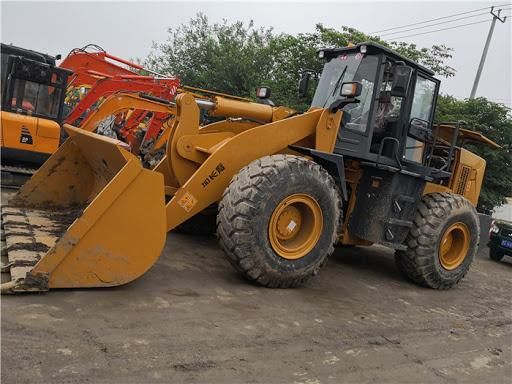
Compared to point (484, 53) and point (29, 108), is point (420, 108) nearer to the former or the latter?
point (29, 108)

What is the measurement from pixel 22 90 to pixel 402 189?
7053 mm

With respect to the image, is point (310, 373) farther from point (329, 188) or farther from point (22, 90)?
point (22, 90)

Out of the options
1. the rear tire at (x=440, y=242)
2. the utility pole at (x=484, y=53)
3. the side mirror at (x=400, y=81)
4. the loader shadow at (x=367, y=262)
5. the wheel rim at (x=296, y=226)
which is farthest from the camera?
the utility pole at (x=484, y=53)

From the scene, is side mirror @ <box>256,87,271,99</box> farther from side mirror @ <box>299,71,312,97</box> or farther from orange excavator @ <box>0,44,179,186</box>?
orange excavator @ <box>0,44,179,186</box>

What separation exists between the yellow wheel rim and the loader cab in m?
0.90

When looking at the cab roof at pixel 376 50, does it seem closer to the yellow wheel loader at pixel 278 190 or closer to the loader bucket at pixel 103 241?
the yellow wheel loader at pixel 278 190

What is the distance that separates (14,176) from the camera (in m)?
8.79

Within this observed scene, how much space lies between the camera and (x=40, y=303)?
362 cm

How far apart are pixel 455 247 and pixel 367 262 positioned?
131cm

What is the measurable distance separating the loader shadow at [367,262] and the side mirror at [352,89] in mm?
2504

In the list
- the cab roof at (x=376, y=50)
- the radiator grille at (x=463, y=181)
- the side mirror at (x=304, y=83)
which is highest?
the cab roof at (x=376, y=50)

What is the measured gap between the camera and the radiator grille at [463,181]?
729 cm

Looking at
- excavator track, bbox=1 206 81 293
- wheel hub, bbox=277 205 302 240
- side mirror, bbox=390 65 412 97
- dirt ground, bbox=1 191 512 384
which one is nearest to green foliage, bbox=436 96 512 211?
dirt ground, bbox=1 191 512 384

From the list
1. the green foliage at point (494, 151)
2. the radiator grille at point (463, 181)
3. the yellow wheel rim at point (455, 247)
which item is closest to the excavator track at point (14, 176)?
the yellow wheel rim at point (455, 247)
